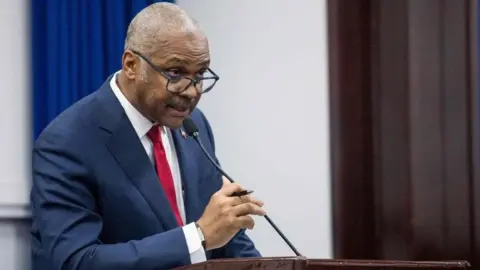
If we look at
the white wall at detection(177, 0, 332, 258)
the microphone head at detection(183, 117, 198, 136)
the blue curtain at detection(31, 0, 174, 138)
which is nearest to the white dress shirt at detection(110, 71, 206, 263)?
the microphone head at detection(183, 117, 198, 136)

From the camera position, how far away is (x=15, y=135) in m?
2.55

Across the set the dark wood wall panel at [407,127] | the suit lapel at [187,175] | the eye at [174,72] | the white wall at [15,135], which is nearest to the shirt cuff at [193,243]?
the suit lapel at [187,175]

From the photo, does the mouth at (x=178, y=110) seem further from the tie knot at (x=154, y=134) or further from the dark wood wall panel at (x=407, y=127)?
the dark wood wall panel at (x=407, y=127)

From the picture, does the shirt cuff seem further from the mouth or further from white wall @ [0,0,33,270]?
white wall @ [0,0,33,270]

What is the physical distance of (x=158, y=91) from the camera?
1.88 metres

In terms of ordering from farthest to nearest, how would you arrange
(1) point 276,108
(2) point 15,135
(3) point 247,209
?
(1) point 276,108, (2) point 15,135, (3) point 247,209

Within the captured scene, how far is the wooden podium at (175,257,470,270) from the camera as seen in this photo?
1314mm

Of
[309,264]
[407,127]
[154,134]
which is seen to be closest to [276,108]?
[407,127]

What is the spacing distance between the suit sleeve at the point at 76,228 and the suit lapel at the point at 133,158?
0.09 meters

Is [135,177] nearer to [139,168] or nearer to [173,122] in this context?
[139,168]

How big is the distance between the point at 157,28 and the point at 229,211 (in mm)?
454

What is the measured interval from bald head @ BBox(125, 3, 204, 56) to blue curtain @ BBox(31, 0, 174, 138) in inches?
29.2

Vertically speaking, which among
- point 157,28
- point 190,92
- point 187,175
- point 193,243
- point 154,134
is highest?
point 157,28

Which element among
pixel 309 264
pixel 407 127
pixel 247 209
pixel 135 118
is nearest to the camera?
pixel 309 264
